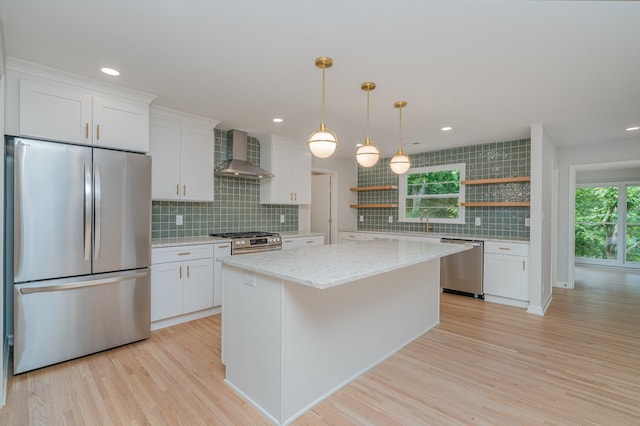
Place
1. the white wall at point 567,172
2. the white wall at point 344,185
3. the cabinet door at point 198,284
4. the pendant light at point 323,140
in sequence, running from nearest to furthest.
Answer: the pendant light at point 323,140
the cabinet door at point 198,284
the white wall at point 567,172
the white wall at point 344,185

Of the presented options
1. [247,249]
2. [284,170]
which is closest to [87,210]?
[247,249]

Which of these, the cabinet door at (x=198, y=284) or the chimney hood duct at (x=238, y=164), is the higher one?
the chimney hood duct at (x=238, y=164)

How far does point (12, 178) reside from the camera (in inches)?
100

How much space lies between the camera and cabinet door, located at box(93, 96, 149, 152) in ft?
9.03

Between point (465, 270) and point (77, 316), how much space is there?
4657mm

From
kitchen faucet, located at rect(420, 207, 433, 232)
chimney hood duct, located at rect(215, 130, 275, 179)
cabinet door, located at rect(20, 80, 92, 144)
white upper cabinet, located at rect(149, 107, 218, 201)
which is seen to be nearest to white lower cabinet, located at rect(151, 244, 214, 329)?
white upper cabinet, located at rect(149, 107, 218, 201)

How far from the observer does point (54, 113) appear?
253 cm

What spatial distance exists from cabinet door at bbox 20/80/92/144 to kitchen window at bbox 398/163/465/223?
493 cm

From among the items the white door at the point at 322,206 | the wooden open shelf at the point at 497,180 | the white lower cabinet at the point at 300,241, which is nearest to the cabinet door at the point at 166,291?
the white lower cabinet at the point at 300,241

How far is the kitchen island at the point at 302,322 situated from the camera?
6.03 ft

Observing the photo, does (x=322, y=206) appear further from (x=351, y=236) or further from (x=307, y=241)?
(x=307, y=241)

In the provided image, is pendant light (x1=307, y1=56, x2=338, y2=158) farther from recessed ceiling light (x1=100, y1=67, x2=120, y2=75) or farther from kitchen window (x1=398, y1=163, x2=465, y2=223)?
kitchen window (x1=398, y1=163, x2=465, y2=223)

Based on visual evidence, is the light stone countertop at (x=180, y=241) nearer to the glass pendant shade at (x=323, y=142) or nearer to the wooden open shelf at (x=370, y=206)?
Answer: the glass pendant shade at (x=323, y=142)

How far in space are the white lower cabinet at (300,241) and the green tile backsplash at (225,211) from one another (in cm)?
60
